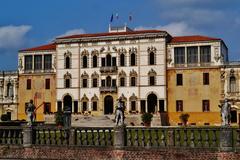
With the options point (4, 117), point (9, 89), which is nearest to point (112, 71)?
point (4, 117)

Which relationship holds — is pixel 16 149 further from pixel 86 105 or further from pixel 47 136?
pixel 86 105

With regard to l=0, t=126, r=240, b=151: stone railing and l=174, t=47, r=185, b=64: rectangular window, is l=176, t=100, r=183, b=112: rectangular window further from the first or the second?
l=0, t=126, r=240, b=151: stone railing

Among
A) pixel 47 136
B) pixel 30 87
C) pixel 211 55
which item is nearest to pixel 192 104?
pixel 211 55

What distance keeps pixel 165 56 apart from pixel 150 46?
8.29ft

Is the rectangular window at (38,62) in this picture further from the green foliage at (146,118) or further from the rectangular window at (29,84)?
the green foliage at (146,118)

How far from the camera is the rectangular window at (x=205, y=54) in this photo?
66.4 meters

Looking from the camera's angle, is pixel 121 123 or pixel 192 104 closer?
pixel 121 123

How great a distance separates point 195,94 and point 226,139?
47813mm

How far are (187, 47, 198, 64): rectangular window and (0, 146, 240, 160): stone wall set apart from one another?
46.6 metres

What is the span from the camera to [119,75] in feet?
229

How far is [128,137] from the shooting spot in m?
21.3

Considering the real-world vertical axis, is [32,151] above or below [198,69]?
below

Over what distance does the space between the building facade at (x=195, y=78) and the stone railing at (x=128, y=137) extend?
4473 centimetres

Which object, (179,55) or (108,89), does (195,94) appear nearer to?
(179,55)
